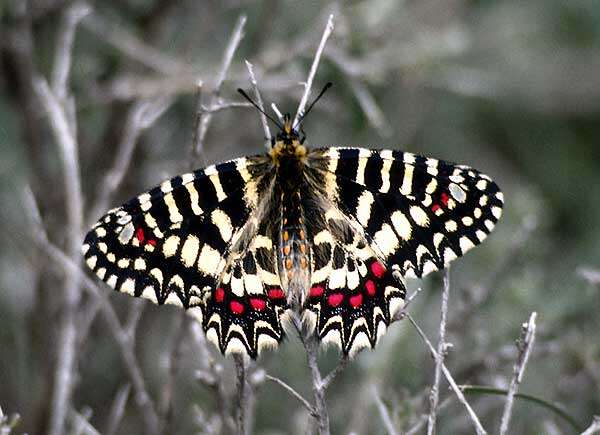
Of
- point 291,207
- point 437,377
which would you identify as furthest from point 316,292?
point 437,377

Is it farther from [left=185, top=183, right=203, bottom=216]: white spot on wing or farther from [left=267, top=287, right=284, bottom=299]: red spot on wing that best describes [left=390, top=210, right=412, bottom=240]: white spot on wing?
[left=185, top=183, right=203, bottom=216]: white spot on wing

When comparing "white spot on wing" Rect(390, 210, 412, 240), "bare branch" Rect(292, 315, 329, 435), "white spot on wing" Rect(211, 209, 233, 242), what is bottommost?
"bare branch" Rect(292, 315, 329, 435)

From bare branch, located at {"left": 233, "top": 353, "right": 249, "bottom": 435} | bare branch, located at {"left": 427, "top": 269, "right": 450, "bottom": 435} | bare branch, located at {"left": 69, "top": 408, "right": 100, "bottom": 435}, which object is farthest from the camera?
bare branch, located at {"left": 69, "top": 408, "right": 100, "bottom": 435}

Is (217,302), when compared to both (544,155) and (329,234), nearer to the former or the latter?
(329,234)

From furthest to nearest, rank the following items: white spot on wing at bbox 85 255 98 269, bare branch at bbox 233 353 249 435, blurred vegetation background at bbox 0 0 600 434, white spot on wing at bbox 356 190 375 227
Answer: blurred vegetation background at bbox 0 0 600 434 → white spot on wing at bbox 356 190 375 227 → white spot on wing at bbox 85 255 98 269 → bare branch at bbox 233 353 249 435

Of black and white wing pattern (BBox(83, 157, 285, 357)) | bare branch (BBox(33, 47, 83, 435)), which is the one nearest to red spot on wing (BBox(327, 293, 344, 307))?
black and white wing pattern (BBox(83, 157, 285, 357))

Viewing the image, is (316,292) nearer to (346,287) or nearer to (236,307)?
(346,287)
